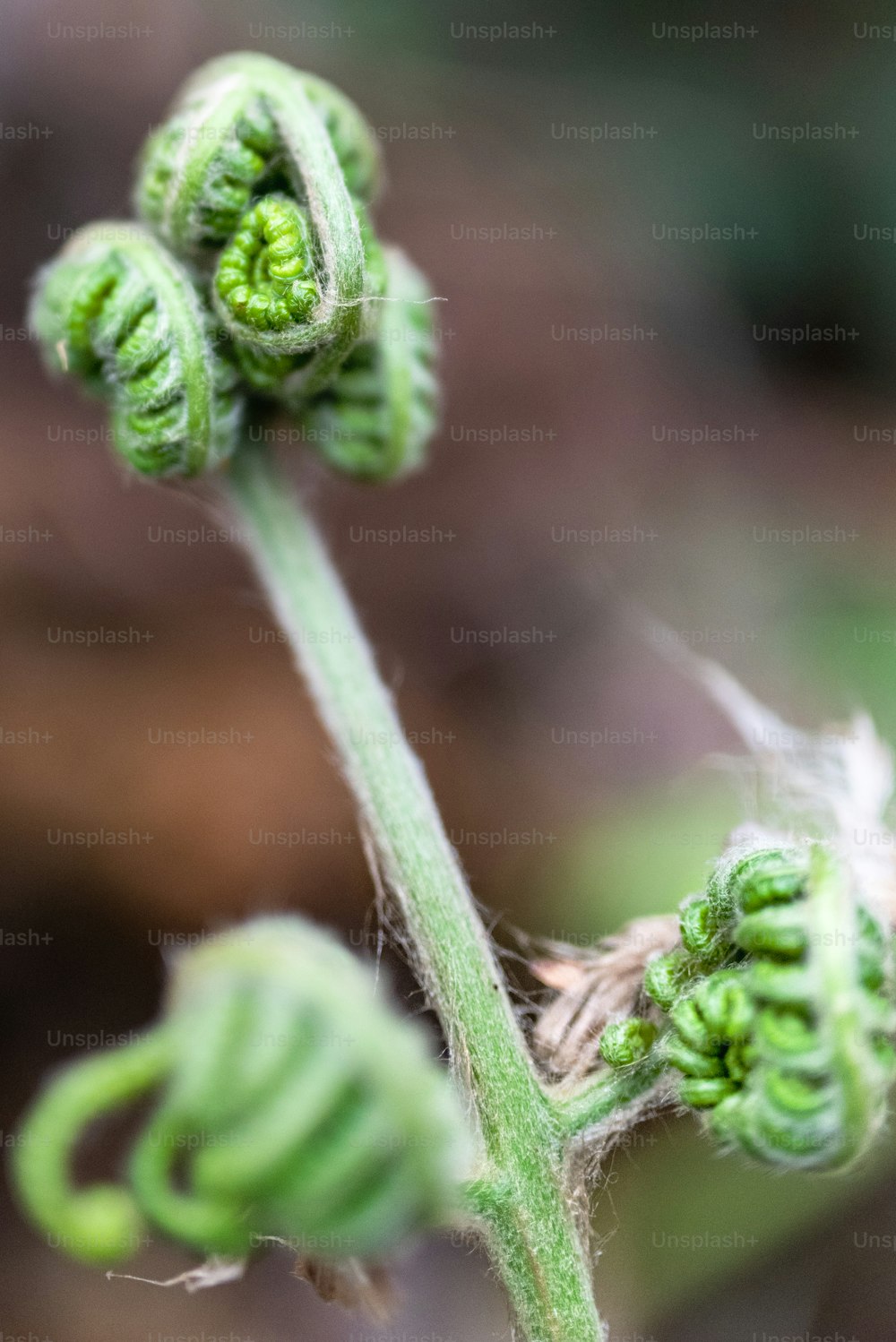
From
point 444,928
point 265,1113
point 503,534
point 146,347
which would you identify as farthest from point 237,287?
point 503,534

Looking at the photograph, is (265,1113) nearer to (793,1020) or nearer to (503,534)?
(793,1020)

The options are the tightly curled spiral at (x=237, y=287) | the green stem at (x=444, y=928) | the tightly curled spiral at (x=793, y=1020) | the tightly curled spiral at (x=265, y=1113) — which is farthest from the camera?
the tightly curled spiral at (x=237, y=287)

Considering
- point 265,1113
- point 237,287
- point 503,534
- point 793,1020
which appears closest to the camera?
point 265,1113

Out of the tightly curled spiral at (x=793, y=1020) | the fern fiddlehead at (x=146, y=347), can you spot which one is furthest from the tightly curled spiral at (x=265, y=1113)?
the fern fiddlehead at (x=146, y=347)

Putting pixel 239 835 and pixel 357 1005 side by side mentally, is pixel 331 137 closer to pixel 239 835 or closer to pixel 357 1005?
pixel 357 1005

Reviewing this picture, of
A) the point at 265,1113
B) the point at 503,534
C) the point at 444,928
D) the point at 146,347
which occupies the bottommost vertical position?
the point at 265,1113

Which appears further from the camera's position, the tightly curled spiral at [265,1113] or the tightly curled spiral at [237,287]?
the tightly curled spiral at [237,287]

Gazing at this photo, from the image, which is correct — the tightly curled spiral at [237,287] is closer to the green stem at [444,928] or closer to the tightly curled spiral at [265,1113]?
the green stem at [444,928]
